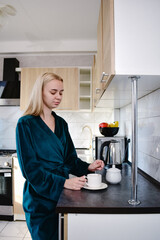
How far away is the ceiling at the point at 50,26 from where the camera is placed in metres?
2.24

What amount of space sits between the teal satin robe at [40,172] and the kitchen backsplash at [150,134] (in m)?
0.60

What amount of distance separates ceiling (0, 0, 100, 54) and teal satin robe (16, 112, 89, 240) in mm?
1633

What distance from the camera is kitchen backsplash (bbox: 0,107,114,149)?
128 inches

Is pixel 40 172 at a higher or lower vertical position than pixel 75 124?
lower

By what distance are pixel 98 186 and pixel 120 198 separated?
0.55 feet

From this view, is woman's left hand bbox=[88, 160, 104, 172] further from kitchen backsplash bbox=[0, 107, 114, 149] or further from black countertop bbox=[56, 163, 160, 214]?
kitchen backsplash bbox=[0, 107, 114, 149]

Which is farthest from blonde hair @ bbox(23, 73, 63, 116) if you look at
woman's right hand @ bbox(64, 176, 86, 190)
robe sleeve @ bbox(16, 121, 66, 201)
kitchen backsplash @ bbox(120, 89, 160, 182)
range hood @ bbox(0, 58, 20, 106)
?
range hood @ bbox(0, 58, 20, 106)

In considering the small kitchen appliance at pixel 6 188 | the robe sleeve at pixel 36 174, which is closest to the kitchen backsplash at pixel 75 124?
the small kitchen appliance at pixel 6 188

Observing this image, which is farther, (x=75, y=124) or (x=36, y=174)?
(x=75, y=124)

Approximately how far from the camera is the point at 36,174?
1081 mm

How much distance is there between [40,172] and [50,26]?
228cm

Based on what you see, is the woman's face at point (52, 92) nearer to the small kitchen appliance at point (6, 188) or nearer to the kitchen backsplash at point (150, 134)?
the kitchen backsplash at point (150, 134)

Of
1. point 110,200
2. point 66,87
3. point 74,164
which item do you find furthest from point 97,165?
point 66,87

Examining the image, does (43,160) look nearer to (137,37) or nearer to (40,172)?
(40,172)
